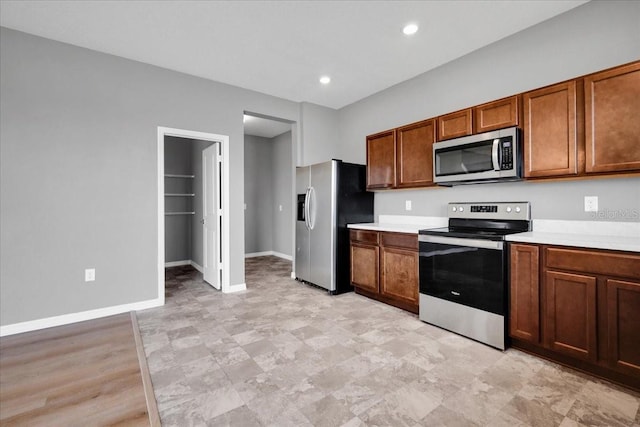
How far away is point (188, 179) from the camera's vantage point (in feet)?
19.5

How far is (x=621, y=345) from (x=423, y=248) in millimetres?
1452

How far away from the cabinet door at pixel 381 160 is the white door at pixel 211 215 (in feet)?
6.72

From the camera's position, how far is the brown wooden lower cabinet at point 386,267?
3133mm

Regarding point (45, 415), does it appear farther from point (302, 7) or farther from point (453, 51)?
point (453, 51)

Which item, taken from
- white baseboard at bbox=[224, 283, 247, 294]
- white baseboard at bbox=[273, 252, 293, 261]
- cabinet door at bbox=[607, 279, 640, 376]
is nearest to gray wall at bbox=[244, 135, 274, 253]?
white baseboard at bbox=[273, 252, 293, 261]

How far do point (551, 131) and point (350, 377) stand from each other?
2.41 metres

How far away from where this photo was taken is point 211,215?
422cm

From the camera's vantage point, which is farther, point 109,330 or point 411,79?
point 411,79

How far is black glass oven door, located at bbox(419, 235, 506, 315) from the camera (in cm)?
236

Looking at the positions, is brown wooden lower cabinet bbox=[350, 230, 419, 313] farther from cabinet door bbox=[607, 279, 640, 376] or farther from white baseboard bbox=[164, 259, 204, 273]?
white baseboard bbox=[164, 259, 204, 273]

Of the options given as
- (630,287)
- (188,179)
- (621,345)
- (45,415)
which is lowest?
(45,415)

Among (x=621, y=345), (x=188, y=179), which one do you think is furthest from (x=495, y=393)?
(x=188, y=179)

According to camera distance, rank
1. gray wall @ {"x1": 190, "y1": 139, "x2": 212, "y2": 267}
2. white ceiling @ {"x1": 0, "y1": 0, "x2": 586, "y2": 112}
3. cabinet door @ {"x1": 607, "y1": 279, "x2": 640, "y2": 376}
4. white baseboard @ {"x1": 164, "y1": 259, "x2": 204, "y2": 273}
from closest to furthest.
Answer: cabinet door @ {"x1": 607, "y1": 279, "x2": 640, "y2": 376}
white ceiling @ {"x1": 0, "y1": 0, "x2": 586, "y2": 112}
gray wall @ {"x1": 190, "y1": 139, "x2": 212, "y2": 267}
white baseboard @ {"x1": 164, "y1": 259, "x2": 204, "y2": 273}

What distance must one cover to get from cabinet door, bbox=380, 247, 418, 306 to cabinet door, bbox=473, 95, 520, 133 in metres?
1.38
